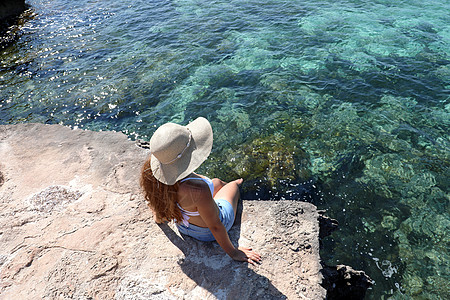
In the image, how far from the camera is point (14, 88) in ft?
31.4

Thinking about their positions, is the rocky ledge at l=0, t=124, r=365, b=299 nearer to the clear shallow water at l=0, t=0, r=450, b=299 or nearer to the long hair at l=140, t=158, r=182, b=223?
the long hair at l=140, t=158, r=182, b=223

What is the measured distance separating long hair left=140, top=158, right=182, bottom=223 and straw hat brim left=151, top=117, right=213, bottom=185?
14 centimetres

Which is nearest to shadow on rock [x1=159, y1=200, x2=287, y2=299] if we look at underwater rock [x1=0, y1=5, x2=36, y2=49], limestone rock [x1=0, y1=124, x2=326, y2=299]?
limestone rock [x1=0, y1=124, x2=326, y2=299]

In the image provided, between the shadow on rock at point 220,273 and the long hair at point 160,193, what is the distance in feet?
1.76

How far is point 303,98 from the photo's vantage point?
25.0 ft

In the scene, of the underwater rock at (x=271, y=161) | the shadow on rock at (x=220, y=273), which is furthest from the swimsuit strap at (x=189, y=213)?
the underwater rock at (x=271, y=161)

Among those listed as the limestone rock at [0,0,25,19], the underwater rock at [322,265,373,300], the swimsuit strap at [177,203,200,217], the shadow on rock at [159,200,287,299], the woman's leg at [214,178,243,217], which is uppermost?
the limestone rock at [0,0,25,19]

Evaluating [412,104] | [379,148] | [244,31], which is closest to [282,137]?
[379,148]

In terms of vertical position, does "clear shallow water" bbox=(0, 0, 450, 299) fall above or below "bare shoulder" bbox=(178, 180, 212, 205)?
below

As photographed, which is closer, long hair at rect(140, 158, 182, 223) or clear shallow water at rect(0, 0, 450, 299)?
long hair at rect(140, 158, 182, 223)

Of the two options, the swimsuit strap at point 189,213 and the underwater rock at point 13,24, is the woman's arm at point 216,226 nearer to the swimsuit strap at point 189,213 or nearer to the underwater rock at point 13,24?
the swimsuit strap at point 189,213

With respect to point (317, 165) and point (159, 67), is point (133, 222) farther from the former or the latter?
point (159, 67)

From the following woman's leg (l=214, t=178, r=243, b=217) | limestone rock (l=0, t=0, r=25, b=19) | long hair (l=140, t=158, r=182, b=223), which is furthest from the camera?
limestone rock (l=0, t=0, r=25, b=19)

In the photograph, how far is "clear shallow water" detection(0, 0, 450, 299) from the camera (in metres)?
4.82
